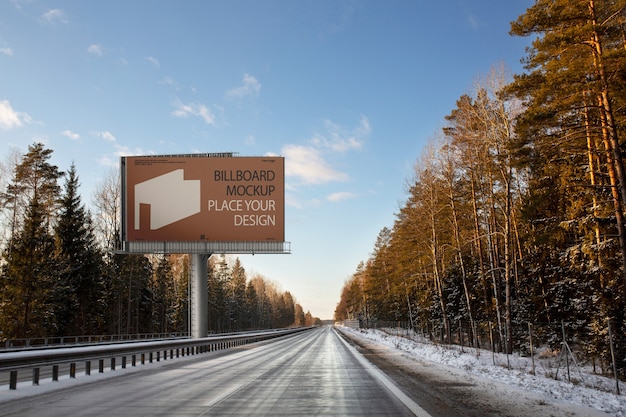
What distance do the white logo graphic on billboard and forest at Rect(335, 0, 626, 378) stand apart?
17.5m

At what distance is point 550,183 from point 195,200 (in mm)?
25669

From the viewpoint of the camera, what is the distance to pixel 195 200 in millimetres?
38625

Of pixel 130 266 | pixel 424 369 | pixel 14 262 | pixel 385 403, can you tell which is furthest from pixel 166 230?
pixel 385 403

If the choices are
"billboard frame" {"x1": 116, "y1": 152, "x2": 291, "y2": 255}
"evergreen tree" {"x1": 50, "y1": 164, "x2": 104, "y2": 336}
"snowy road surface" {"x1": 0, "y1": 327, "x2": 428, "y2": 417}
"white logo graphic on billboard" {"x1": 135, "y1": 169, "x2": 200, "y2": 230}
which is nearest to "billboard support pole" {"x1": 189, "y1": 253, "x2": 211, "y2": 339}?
"billboard frame" {"x1": 116, "y1": 152, "x2": 291, "y2": 255}

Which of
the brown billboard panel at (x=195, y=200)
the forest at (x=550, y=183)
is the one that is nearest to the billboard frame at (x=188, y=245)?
the brown billboard panel at (x=195, y=200)

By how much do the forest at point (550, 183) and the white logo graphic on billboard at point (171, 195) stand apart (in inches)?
689

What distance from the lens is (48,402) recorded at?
9.24m

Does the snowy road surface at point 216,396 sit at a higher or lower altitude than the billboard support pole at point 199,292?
lower

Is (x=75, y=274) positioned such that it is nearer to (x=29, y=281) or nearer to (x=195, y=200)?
(x=29, y=281)

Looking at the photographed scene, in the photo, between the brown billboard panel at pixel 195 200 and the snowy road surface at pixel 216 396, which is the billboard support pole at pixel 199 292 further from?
the snowy road surface at pixel 216 396

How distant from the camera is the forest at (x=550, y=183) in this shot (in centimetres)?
1594

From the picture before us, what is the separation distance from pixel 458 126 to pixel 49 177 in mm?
35615

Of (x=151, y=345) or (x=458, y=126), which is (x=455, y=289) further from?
(x=151, y=345)

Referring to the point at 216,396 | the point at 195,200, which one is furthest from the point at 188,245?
the point at 216,396
